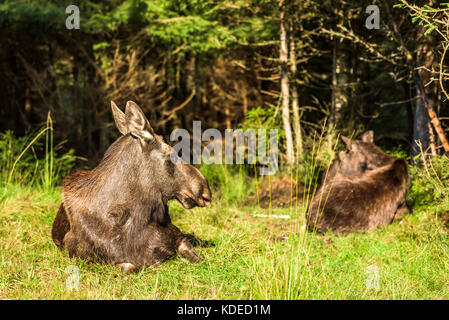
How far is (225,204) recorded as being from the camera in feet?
29.2

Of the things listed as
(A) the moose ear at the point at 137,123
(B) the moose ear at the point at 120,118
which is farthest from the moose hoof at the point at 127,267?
(B) the moose ear at the point at 120,118

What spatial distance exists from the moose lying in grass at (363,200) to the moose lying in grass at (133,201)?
2.37 m

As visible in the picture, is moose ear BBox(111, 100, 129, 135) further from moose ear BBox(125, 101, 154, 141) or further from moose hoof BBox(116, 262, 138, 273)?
moose hoof BBox(116, 262, 138, 273)

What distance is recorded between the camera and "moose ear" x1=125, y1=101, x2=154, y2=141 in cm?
437

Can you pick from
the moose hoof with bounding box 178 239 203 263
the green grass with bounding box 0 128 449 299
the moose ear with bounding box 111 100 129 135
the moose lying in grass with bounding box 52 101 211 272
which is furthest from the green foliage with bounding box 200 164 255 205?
the moose ear with bounding box 111 100 129 135

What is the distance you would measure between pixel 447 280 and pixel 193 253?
2.49 metres

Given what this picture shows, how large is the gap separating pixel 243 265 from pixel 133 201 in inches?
49.9

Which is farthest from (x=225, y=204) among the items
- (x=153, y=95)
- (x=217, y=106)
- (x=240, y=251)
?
(x=217, y=106)

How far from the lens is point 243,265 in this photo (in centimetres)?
468

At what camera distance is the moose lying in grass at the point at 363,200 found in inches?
262

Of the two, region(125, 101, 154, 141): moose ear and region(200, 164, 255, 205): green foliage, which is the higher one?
region(125, 101, 154, 141): moose ear

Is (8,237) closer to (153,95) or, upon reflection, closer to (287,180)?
(287,180)

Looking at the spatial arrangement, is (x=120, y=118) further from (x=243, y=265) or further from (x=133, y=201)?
(x=243, y=265)
